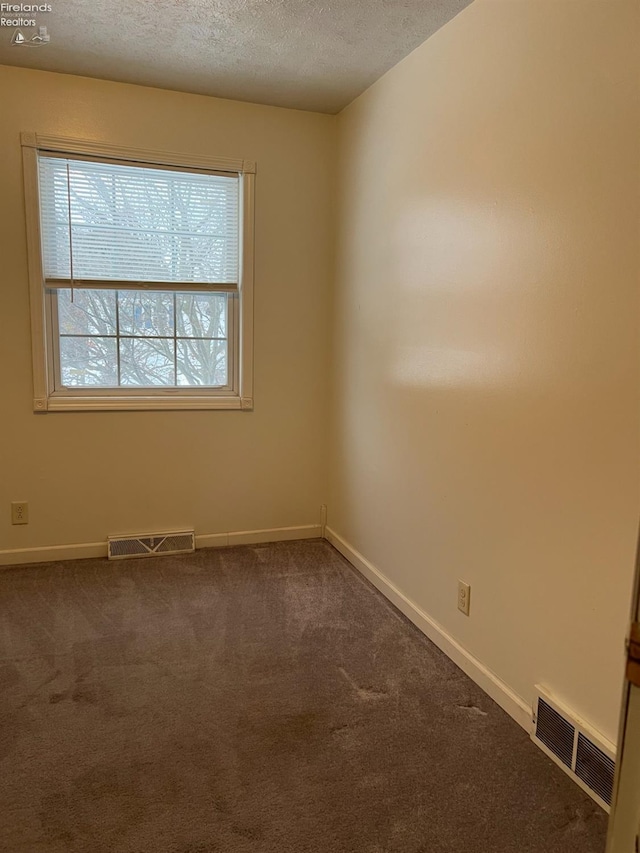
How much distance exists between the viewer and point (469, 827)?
1541 mm

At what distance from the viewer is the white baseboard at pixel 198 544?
3.18 metres

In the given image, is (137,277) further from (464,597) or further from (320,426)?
(464,597)

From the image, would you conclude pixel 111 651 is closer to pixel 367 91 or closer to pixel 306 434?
pixel 306 434

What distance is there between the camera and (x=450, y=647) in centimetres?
237

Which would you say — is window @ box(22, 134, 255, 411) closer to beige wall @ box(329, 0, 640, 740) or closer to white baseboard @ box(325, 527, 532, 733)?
beige wall @ box(329, 0, 640, 740)

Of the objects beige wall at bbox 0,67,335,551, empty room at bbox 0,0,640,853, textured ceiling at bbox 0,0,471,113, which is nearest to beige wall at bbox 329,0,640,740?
empty room at bbox 0,0,640,853

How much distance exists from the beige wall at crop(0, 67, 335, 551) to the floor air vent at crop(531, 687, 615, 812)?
208cm

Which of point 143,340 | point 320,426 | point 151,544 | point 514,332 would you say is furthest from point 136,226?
point 514,332

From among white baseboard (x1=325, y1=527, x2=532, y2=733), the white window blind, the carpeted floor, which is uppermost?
the white window blind

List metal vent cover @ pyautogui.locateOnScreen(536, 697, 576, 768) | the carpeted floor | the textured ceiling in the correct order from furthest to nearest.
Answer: the textured ceiling < metal vent cover @ pyautogui.locateOnScreen(536, 697, 576, 768) < the carpeted floor

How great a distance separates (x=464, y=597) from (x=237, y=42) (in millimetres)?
2582

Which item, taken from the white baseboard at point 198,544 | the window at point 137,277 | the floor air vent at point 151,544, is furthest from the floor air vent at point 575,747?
the window at point 137,277

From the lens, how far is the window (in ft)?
9.94

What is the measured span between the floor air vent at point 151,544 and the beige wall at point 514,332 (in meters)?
1.19
